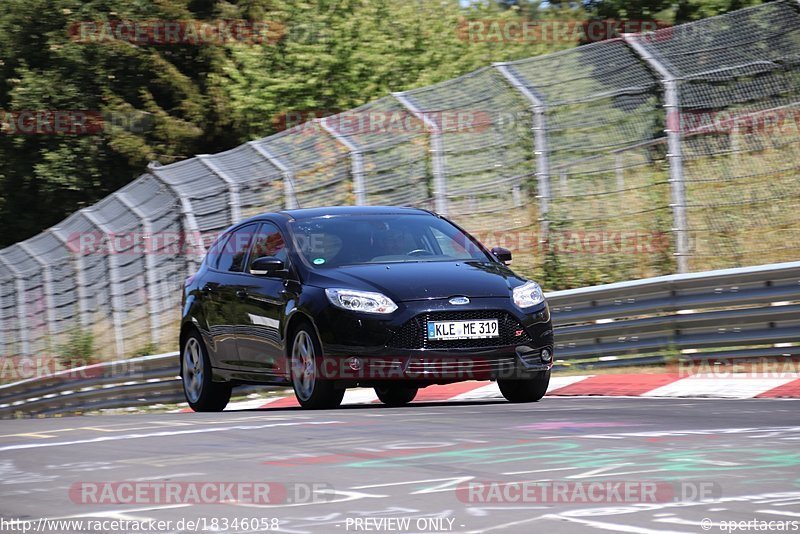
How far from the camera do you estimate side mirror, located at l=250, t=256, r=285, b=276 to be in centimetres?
1141

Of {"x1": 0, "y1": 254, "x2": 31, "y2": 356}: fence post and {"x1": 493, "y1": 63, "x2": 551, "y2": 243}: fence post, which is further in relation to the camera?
{"x1": 0, "y1": 254, "x2": 31, "y2": 356}: fence post

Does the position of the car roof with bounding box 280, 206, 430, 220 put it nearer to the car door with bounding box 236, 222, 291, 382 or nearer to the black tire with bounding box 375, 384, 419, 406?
the car door with bounding box 236, 222, 291, 382

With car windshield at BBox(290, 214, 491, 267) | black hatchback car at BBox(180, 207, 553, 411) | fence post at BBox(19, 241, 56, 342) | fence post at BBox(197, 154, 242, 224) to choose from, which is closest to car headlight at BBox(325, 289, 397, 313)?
black hatchback car at BBox(180, 207, 553, 411)

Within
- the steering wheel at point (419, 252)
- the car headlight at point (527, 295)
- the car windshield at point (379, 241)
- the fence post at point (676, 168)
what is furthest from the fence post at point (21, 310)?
the car headlight at point (527, 295)

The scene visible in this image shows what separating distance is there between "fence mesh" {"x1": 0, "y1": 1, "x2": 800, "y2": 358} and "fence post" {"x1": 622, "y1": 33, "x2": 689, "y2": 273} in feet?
0.05

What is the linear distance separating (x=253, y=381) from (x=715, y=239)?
592 centimetres

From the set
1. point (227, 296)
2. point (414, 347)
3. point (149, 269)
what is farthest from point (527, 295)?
point (149, 269)

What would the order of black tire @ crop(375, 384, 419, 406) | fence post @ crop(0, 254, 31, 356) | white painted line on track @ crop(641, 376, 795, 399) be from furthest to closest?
1. fence post @ crop(0, 254, 31, 356)
2. black tire @ crop(375, 384, 419, 406)
3. white painted line on track @ crop(641, 376, 795, 399)

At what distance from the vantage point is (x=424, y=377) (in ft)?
34.4

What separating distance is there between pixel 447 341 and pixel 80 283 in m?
14.7

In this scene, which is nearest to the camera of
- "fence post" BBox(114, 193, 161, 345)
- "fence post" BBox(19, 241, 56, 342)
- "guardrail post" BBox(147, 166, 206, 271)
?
"guardrail post" BBox(147, 166, 206, 271)

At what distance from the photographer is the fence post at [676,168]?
13.9 meters

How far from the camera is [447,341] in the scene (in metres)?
10.6

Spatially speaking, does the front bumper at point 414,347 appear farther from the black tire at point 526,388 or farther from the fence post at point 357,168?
the fence post at point 357,168
